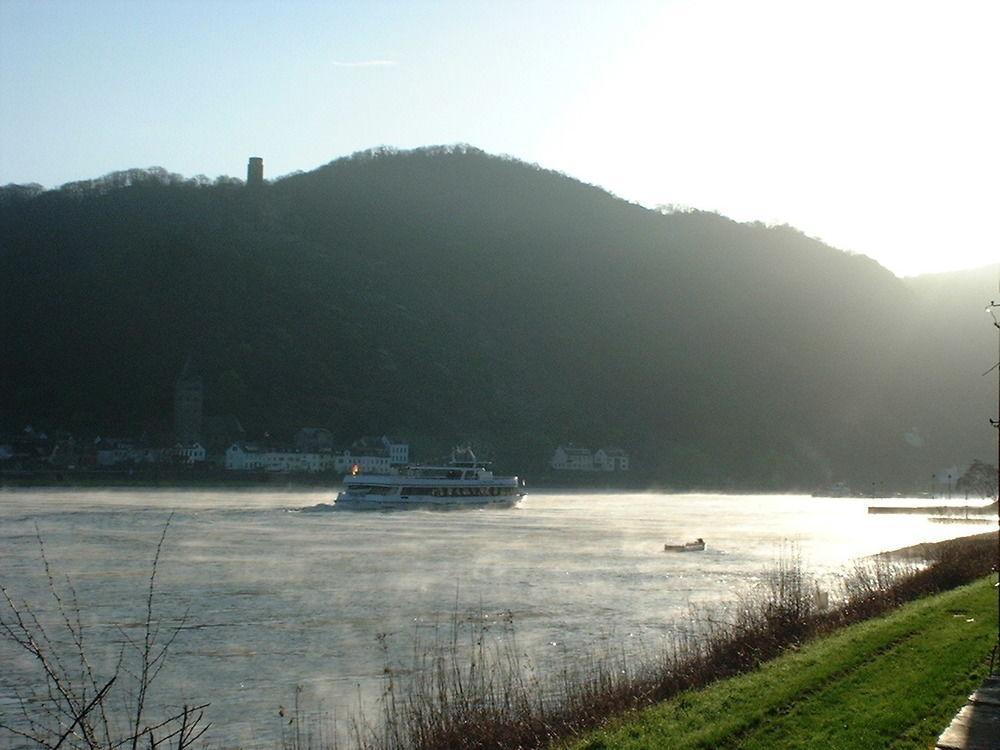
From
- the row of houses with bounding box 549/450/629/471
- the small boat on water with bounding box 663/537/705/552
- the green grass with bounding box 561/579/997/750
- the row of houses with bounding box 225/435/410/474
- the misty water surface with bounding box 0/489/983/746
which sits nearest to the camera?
the green grass with bounding box 561/579/997/750

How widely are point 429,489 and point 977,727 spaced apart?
66913 millimetres

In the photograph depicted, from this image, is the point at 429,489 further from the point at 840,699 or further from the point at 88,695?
the point at 840,699

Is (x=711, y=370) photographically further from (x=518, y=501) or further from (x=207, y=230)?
Answer: (x=518, y=501)

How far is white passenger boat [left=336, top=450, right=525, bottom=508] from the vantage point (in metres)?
71.1

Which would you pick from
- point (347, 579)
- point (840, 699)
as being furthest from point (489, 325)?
point (840, 699)

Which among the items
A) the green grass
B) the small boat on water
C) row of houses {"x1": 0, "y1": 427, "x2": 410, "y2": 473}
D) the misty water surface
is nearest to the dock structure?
the green grass

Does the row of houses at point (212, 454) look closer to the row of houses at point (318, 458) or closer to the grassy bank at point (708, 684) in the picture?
the row of houses at point (318, 458)

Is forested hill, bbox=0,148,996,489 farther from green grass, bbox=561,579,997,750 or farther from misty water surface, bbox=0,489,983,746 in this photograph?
green grass, bbox=561,579,997,750

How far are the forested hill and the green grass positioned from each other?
108800 mm

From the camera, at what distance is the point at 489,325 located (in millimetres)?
156875

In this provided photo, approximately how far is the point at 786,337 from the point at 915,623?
521 ft

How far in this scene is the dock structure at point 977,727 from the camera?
7188 millimetres

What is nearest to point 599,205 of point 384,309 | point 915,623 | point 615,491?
point 384,309

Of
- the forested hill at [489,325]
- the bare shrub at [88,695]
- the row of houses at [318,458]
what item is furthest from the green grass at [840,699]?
the forested hill at [489,325]
